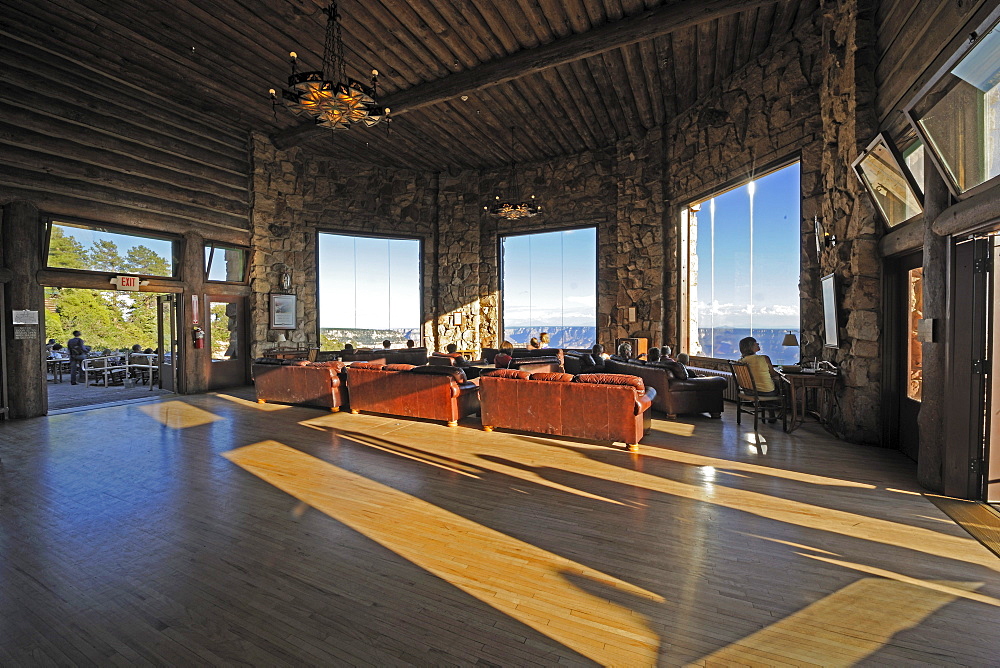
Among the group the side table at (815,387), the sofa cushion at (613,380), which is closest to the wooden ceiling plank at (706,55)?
the side table at (815,387)

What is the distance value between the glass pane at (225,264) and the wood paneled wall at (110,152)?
290 mm

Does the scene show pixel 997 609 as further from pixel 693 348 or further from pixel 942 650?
pixel 693 348

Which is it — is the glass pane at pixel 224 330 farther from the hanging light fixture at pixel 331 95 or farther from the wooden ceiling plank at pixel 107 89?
the hanging light fixture at pixel 331 95

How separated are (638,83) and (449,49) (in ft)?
10.9

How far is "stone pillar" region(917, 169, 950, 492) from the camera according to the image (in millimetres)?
3730

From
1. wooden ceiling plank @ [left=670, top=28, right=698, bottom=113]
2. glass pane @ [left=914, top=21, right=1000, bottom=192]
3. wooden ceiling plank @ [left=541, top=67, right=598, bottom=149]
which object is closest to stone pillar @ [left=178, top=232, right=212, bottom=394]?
wooden ceiling plank @ [left=541, top=67, right=598, bottom=149]

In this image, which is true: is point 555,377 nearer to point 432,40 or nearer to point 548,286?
point 432,40

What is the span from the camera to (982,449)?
3.51 m

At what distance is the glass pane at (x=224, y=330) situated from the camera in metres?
9.85

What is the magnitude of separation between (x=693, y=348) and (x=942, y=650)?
7.89m

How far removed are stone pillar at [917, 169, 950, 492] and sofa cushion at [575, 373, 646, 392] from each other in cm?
235

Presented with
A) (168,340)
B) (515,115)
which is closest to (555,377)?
(515,115)

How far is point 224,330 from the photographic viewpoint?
1009 centimetres

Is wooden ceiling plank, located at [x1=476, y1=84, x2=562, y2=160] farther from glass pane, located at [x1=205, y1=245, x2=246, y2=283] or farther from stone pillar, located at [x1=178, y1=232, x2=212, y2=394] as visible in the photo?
stone pillar, located at [x1=178, y1=232, x2=212, y2=394]
